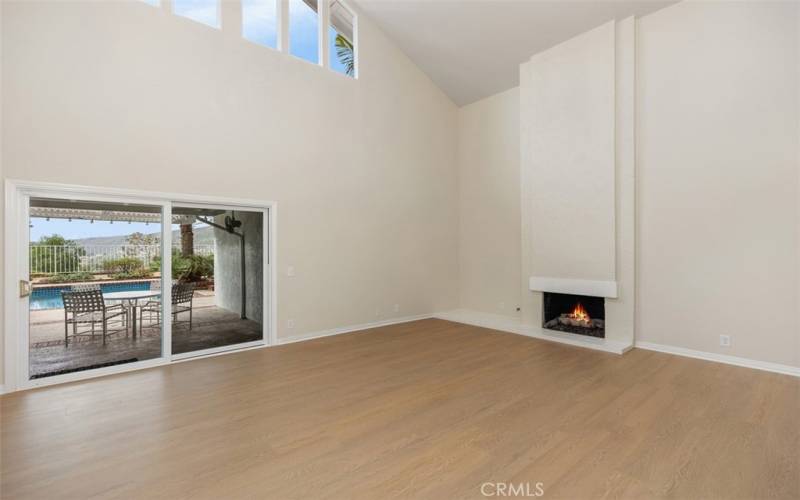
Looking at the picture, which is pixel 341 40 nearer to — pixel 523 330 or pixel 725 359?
pixel 523 330

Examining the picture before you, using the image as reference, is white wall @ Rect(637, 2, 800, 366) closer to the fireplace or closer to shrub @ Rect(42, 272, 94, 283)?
the fireplace

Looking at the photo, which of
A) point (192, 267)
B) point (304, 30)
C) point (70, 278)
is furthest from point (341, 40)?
point (70, 278)

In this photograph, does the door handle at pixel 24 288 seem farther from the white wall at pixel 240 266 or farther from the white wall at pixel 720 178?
the white wall at pixel 720 178

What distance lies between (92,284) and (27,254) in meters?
0.66

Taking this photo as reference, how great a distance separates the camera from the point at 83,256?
4.21 meters

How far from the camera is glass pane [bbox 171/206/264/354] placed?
15.7ft

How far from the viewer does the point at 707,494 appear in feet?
6.84

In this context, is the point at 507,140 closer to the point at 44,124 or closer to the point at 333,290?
the point at 333,290

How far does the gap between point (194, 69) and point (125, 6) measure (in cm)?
85

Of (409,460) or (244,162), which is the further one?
(244,162)

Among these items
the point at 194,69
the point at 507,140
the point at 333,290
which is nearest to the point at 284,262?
the point at 333,290

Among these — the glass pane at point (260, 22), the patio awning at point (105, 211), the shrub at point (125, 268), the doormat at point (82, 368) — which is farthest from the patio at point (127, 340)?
the glass pane at point (260, 22)

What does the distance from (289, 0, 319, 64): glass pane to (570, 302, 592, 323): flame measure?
574 cm

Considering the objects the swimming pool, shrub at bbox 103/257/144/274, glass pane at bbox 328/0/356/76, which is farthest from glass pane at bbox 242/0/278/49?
the swimming pool
